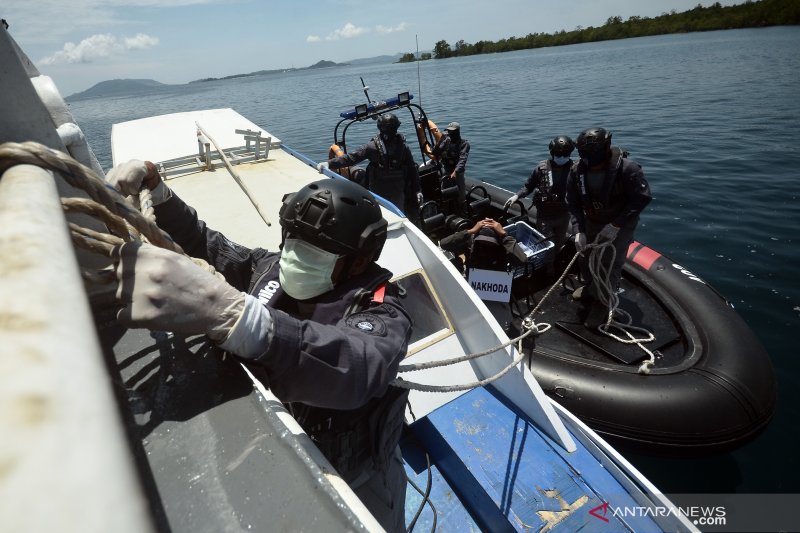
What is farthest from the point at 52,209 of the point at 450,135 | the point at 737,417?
the point at 450,135

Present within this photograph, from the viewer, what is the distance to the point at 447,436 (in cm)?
380

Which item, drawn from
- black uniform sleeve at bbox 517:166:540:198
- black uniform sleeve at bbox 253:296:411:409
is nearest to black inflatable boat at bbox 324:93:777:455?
black uniform sleeve at bbox 517:166:540:198

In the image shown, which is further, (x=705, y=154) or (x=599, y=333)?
(x=705, y=154)

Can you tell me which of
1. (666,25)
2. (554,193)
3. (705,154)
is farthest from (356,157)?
(666,25)

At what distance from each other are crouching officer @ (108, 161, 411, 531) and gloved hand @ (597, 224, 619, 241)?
4.31 m

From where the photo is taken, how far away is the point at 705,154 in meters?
13.4

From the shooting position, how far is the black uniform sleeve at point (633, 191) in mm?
5168

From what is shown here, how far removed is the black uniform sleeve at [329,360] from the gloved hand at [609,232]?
4656 mm

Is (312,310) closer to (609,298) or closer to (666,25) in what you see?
(609,298)

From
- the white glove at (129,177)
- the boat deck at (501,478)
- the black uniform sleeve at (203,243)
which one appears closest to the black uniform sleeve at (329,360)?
the black uniform sleeve at (203,243)

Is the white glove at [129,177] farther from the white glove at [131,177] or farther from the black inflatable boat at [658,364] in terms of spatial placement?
the black inflatable boat at [658,364]

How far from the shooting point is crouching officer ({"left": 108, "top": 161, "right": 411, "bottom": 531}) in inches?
47.0

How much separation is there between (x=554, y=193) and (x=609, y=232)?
1632mm

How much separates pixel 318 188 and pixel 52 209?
141 cm
